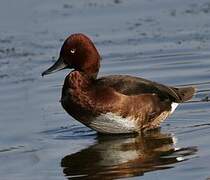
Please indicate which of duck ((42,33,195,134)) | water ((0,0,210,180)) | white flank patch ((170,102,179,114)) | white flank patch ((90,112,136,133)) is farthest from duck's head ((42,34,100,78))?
white flank patch ((170,102,179,114))

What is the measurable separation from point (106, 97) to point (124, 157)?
0.78 m

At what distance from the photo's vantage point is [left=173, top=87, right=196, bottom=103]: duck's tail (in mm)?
9312

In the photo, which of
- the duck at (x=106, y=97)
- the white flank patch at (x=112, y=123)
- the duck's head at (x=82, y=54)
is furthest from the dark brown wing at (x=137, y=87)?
the white flank patch at (x=112, y=123)

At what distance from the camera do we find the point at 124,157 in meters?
7.95

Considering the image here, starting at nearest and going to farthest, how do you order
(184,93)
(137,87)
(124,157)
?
(124,157) → (137,87) → (184,93)

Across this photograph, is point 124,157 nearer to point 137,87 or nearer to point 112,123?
point 112,123

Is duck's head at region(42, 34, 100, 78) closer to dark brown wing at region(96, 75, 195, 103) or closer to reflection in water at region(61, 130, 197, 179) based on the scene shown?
dark brown wing at region(96, 75, 195, 103)

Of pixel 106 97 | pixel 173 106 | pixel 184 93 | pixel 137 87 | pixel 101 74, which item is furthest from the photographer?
pixel 101 74

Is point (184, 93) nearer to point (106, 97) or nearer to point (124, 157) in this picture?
point (106, 97)

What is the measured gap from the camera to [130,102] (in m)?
8.70

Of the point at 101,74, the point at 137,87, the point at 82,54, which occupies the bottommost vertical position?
the point at 101,74

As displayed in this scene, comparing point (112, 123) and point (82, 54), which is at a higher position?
point (82, 54)

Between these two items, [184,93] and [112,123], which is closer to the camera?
[112,123]

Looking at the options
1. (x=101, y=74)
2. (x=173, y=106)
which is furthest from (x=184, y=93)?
(x=101, y=74)
